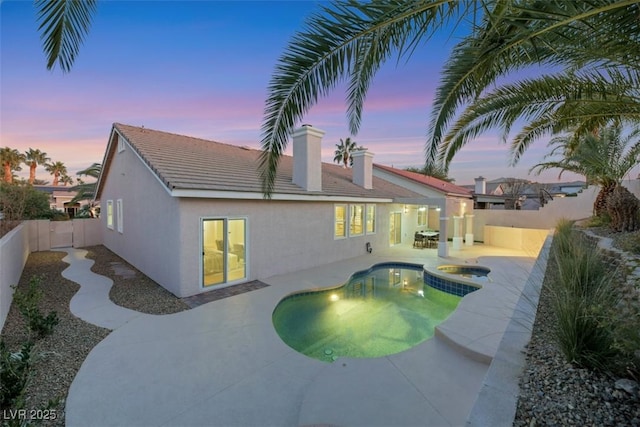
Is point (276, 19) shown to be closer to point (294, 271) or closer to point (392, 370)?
point (392, 370)

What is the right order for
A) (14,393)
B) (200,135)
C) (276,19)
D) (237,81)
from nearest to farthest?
(14,393) → (276,19) → (237,81) → (200,135)

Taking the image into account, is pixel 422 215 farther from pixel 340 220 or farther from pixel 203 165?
pixel 203 165

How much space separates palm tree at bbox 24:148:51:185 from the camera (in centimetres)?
3862

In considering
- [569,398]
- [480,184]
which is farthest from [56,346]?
[480,184]

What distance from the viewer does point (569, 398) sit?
2721 millimetres

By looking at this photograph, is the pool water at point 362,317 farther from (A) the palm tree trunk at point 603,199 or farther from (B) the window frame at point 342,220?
(A) the palm tree trunk at point 603,199

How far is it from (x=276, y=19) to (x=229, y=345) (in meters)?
7.28

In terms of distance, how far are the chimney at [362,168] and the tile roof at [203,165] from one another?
2.65 ft

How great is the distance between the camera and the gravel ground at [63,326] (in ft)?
14.2

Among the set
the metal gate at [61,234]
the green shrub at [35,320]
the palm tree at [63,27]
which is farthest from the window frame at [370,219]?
the metal gate at [61,234]

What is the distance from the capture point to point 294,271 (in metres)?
12.0

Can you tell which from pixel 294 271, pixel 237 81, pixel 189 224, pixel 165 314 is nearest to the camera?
pixel 165 314

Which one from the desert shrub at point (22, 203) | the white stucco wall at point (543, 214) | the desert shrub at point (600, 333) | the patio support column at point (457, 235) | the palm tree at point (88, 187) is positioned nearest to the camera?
the desert shrub at point (600, 333)

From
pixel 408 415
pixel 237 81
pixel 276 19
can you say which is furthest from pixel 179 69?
pixel 408 415
